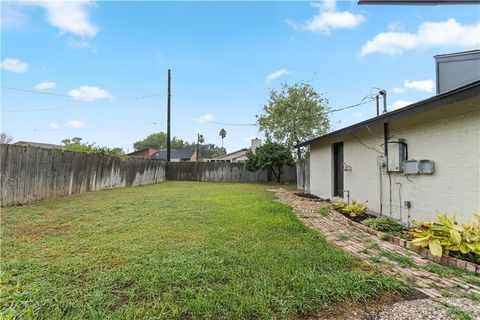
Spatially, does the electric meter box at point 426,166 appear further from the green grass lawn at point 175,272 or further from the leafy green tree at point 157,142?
the leafy green tree at point 157,142

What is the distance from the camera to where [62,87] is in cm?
1645

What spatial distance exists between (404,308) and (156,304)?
1.92 m

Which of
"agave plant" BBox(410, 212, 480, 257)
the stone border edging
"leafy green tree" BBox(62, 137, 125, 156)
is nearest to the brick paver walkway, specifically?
the stone border edging

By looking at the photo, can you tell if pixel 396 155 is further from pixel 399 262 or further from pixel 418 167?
pixel 399 262

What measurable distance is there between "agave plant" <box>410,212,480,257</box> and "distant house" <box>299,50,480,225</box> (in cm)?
78

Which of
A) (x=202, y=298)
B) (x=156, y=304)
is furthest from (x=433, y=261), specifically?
(x=156, y=304)

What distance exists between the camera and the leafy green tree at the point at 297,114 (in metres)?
19.4

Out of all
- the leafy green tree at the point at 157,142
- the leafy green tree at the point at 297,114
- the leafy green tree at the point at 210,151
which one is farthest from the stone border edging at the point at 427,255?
the leafy green tree at the point at 157,142

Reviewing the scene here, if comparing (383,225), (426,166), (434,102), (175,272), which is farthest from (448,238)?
(175,272)

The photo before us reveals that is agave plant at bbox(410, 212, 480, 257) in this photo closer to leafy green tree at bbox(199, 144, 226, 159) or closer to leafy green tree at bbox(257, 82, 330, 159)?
leafy green tree at bbox(257, 82, 330, 159)

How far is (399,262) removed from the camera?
324 cm

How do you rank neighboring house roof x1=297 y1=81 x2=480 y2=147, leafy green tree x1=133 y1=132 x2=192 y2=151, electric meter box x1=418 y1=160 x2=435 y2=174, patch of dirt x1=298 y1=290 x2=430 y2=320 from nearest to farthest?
patch of dirt x1=298 y1=290 x2=430 y2=320, neighboring house roof x1=297 y1=81 x2=480 y2=147, electric meter box x1=418 y1=160 x2=435 y2=174, leafy green tree x1=133 y1=132 x2=192 y2=151

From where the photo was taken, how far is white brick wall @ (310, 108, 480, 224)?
396cm

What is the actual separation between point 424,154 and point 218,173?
15.6 metres
